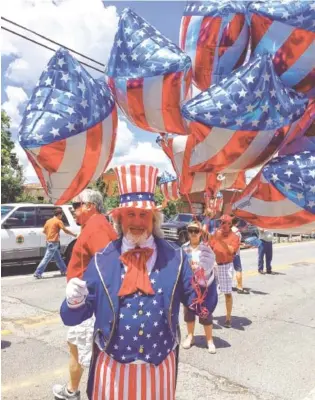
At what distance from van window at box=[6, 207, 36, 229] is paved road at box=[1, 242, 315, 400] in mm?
2042

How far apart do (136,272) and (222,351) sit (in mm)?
3268

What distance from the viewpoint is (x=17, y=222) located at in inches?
413

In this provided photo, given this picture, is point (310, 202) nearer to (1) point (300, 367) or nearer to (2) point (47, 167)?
(2) point (47, 167)

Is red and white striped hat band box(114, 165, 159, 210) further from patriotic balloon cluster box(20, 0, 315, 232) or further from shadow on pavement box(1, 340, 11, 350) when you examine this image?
shadow on pavement box(1, 340, 11, 350)

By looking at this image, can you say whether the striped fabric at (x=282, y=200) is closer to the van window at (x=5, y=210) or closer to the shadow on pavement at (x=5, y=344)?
the shadow on pavement at (x=5, y=344)

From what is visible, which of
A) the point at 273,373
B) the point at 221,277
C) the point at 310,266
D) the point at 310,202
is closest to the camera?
the point at 310,202

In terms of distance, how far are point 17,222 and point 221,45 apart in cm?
865

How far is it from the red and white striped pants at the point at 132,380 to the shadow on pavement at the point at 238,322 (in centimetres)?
399

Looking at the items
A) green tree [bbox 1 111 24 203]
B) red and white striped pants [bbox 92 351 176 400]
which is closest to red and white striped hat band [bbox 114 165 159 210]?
red and white striped pants [bbox 92 351 176 400]

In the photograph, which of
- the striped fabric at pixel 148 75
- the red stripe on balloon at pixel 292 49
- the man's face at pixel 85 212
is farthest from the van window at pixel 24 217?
the red stripe on balloon at pixel 292 49

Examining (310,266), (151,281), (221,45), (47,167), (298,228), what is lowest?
(310,266)

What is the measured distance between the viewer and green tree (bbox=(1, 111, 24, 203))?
22500mm

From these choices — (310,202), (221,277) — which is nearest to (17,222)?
(221,277)

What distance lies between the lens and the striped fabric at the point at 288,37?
2572 mm
